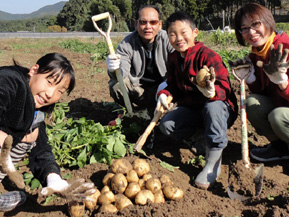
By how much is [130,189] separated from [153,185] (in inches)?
6.5

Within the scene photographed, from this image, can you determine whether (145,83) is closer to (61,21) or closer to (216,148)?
(216,148)

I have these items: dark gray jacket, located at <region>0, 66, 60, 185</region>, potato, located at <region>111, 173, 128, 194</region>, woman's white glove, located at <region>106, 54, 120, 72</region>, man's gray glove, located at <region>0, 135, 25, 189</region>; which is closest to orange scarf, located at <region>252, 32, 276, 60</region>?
woman's white glove, located at <region>106, 54, 120, 72</region>

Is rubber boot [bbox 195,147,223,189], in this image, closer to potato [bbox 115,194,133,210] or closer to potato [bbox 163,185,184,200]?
potato [bbox 163,185,184,200]

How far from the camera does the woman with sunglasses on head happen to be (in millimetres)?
2207

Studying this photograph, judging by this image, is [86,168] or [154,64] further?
[154,64]

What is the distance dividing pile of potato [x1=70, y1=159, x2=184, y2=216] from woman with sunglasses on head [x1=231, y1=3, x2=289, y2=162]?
105 cm

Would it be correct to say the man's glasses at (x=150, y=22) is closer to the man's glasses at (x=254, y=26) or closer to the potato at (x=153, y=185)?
the man's glasses at (x=254, y=26)

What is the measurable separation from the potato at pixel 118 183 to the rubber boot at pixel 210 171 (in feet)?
2.00

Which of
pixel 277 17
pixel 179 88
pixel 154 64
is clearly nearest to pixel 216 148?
pixel 179 88

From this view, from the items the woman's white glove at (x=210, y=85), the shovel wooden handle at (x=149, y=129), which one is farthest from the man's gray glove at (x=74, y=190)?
the woman's white glove at (x=210, y=85)

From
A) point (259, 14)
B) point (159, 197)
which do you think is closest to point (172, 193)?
point (159, 197)

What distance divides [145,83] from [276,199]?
2039 mm

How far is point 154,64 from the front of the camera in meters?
3.52

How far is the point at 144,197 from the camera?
2.05 m
